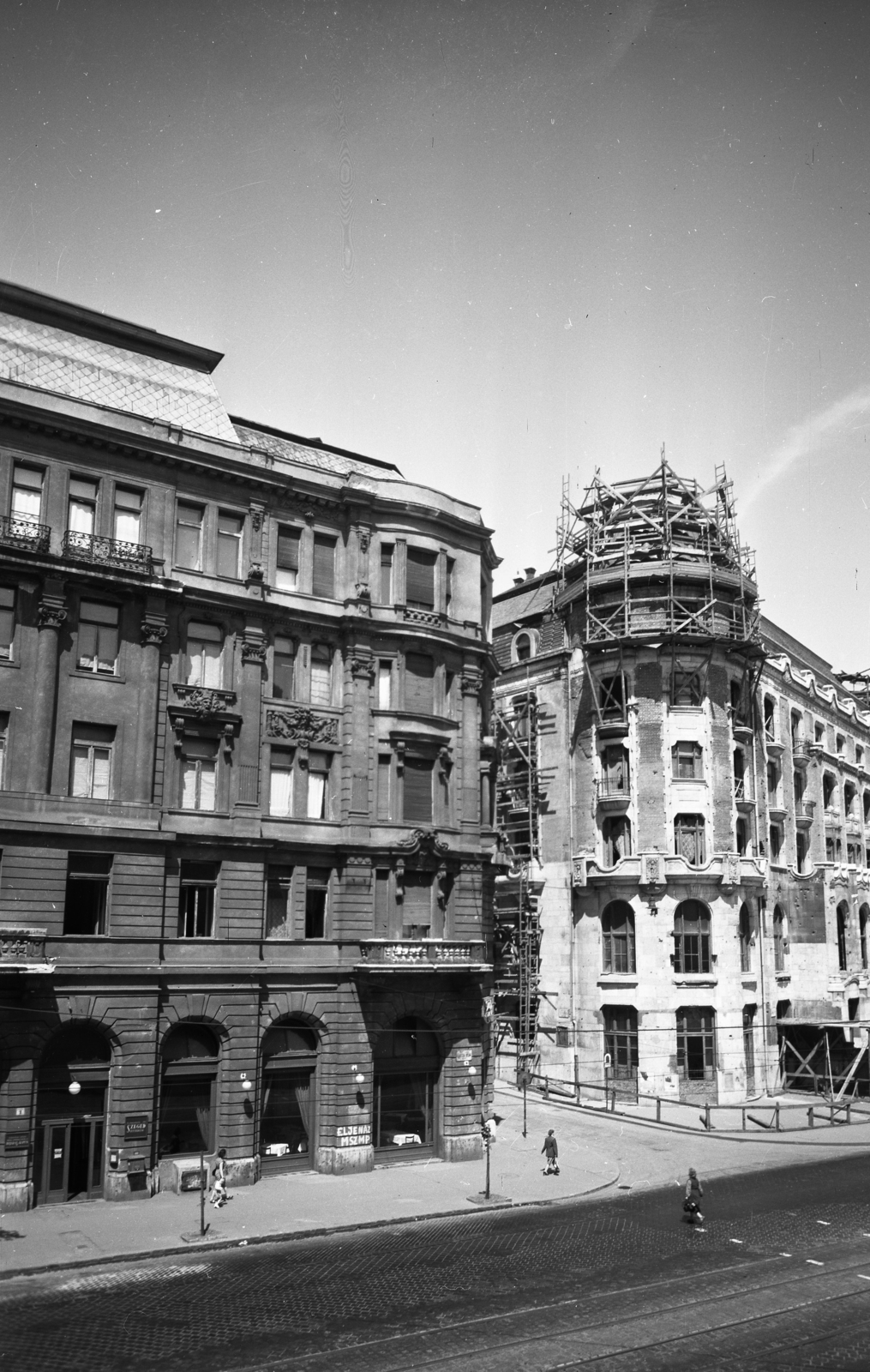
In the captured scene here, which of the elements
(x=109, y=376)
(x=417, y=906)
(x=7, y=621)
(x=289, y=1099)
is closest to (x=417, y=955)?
(x=417, y=906)

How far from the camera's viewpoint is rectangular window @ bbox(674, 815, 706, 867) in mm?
61062

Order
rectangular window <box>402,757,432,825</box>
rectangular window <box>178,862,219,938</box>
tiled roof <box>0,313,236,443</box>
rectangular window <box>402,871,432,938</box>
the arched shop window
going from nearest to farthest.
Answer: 1. the arched shop window
2. rectangular window <box>178,862,219,938</box>
3. tiled roof <box>0,313,236,443</box>
4. rectangular window <box>402,871,432,938</box>
5. rectangular window <box>402,757,432,825</box>

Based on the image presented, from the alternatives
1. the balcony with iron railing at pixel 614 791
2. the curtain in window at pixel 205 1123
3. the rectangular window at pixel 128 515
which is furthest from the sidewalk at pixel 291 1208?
the balcony with iron railing at pixel 614 791

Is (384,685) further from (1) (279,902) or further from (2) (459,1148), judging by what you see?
(2) (459,1148)

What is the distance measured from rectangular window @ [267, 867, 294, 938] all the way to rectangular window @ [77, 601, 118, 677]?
8.95 m

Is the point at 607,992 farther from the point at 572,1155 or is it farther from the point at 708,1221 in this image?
the point at 708,1221

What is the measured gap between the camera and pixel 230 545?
4088 cm

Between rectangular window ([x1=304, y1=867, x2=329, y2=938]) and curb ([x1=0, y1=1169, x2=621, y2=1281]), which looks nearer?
curb ([x1=0, y1=1169, x2=621, y2=1281])

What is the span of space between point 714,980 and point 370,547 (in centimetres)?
3115

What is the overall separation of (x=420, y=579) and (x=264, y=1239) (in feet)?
78.9

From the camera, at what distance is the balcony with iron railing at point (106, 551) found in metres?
37.0

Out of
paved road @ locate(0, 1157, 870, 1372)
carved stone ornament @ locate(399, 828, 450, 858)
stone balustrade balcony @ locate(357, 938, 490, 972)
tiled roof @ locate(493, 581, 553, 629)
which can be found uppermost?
tiled roof @ locate(493, 581, 553, 629)

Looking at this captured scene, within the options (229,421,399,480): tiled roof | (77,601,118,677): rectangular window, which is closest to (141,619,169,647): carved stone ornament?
(77,601,118,677): rectangular window

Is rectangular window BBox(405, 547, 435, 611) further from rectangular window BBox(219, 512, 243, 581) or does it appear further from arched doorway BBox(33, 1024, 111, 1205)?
arched doorway BBox(33, 1024, 111, 1205)
